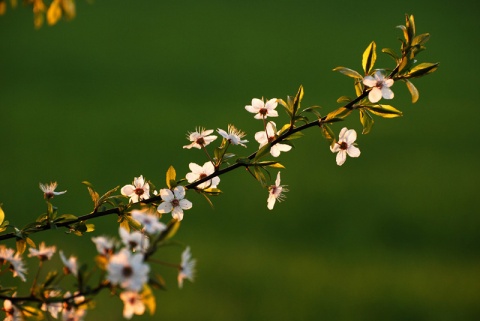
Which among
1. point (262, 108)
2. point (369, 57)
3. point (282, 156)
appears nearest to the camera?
point (369, 57)

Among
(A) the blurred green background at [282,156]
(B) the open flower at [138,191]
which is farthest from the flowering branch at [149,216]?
(A) the blurred green background at [282,156]

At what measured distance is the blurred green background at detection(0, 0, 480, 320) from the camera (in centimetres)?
286

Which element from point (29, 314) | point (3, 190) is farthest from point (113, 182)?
point (29, 314)

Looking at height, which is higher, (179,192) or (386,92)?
(386,92)

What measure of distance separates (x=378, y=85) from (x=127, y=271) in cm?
52

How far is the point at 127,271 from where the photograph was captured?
0.71 meters

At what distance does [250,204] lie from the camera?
12.0 ft

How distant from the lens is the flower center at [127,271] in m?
0.71

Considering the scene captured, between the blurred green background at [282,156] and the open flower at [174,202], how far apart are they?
1596 millimetres

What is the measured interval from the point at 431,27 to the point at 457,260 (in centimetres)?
420

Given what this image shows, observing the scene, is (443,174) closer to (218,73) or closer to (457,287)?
(457,287)

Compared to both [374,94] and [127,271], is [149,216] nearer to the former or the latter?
[127,271]

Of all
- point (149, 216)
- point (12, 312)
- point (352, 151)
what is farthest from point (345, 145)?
point (12, 312)

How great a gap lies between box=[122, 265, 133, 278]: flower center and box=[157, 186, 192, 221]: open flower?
36cm
